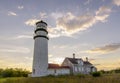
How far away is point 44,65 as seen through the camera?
3312 cm

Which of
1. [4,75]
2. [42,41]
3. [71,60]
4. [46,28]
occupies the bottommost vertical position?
[4,75]

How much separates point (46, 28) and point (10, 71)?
16193 millimetres

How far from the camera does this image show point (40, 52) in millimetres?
32719

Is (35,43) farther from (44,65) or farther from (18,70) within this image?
(18,70)

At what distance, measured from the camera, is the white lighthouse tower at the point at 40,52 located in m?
32.5

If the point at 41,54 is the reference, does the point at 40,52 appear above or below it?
above

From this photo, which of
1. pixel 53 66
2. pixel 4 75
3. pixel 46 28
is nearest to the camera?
pixel 46 28

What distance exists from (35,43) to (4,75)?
47.1 ft

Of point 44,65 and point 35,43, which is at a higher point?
point 35,43

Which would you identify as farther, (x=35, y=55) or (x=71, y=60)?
(x=71, y=60)

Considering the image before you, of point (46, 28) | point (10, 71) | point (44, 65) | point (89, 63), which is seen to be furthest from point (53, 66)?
point (89, 63)

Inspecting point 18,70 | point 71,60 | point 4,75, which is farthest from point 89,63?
point 4,75

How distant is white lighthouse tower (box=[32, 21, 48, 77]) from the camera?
107 feet

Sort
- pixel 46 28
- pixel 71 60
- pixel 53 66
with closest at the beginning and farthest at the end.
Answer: pixel 46 28, pixel 53 66, pixel 71 60
